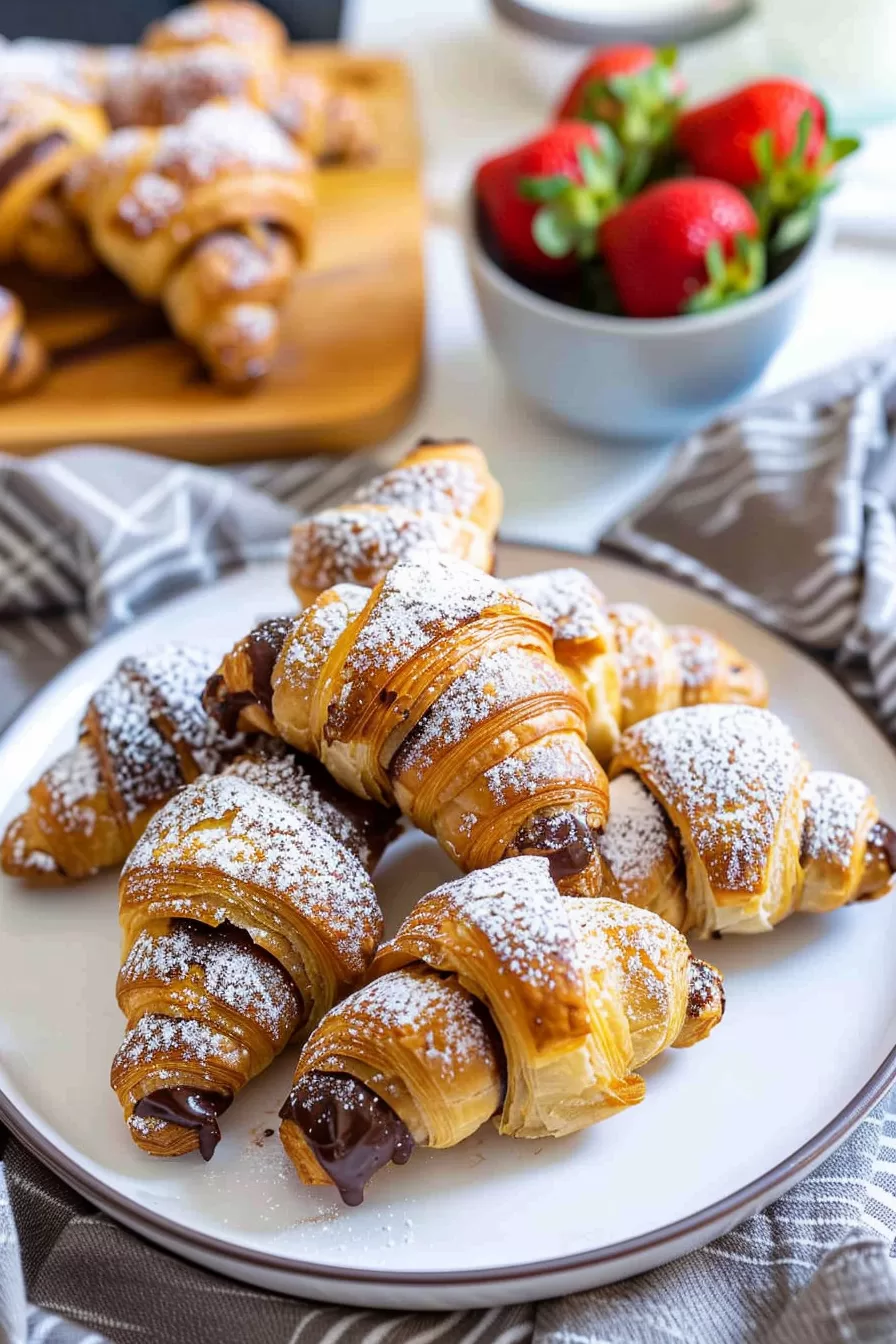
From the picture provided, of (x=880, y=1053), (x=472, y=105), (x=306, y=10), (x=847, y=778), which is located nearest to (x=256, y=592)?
(x=847, y=778)

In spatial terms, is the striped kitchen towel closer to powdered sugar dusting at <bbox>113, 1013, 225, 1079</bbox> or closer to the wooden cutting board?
the wooden cutting board

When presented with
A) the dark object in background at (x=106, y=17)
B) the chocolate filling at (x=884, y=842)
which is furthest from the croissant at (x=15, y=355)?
the chocolate filling at (x=884, y=842)

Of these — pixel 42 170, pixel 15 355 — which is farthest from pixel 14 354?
pixel 42 170

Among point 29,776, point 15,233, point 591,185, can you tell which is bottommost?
point 29,776

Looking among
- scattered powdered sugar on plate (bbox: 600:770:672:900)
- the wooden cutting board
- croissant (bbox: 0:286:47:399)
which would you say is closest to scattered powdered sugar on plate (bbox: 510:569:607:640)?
scattered powdered sugar on plate (bbox: 600:770:672:900)

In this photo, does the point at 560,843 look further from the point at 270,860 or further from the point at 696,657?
the point at 696,657

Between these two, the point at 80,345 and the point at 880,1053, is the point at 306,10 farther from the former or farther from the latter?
the point at 880,1053
